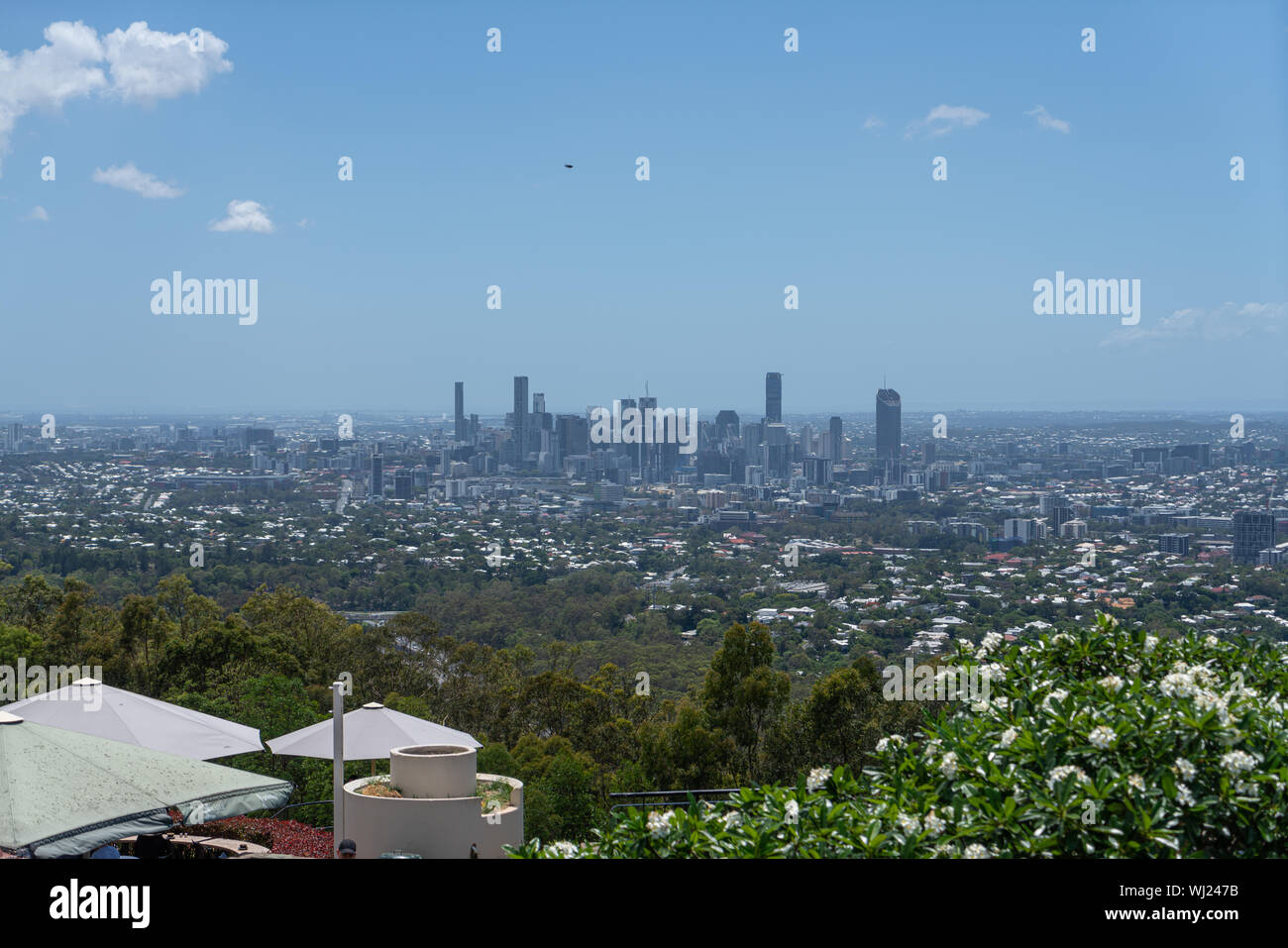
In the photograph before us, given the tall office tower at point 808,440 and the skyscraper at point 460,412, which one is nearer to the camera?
the tall office tower at point 808,440

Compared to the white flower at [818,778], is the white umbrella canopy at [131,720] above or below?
below

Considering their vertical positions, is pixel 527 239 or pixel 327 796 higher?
pixel 527 239

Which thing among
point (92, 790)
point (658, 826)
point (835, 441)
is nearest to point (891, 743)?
point (658, 826)

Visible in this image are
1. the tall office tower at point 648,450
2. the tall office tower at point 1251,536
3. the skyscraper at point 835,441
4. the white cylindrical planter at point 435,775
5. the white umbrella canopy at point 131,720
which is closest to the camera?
the white cylindrical planter at point 435,775

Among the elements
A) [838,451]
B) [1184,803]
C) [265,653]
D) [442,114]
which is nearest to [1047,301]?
[265,653]

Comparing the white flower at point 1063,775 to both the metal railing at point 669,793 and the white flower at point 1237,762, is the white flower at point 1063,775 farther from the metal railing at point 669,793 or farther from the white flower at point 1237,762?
the metal railing at point 669,793

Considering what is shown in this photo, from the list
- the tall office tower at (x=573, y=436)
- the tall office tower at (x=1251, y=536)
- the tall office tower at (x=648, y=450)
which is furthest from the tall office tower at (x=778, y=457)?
the tall office tower at (x=1251, y=536)
